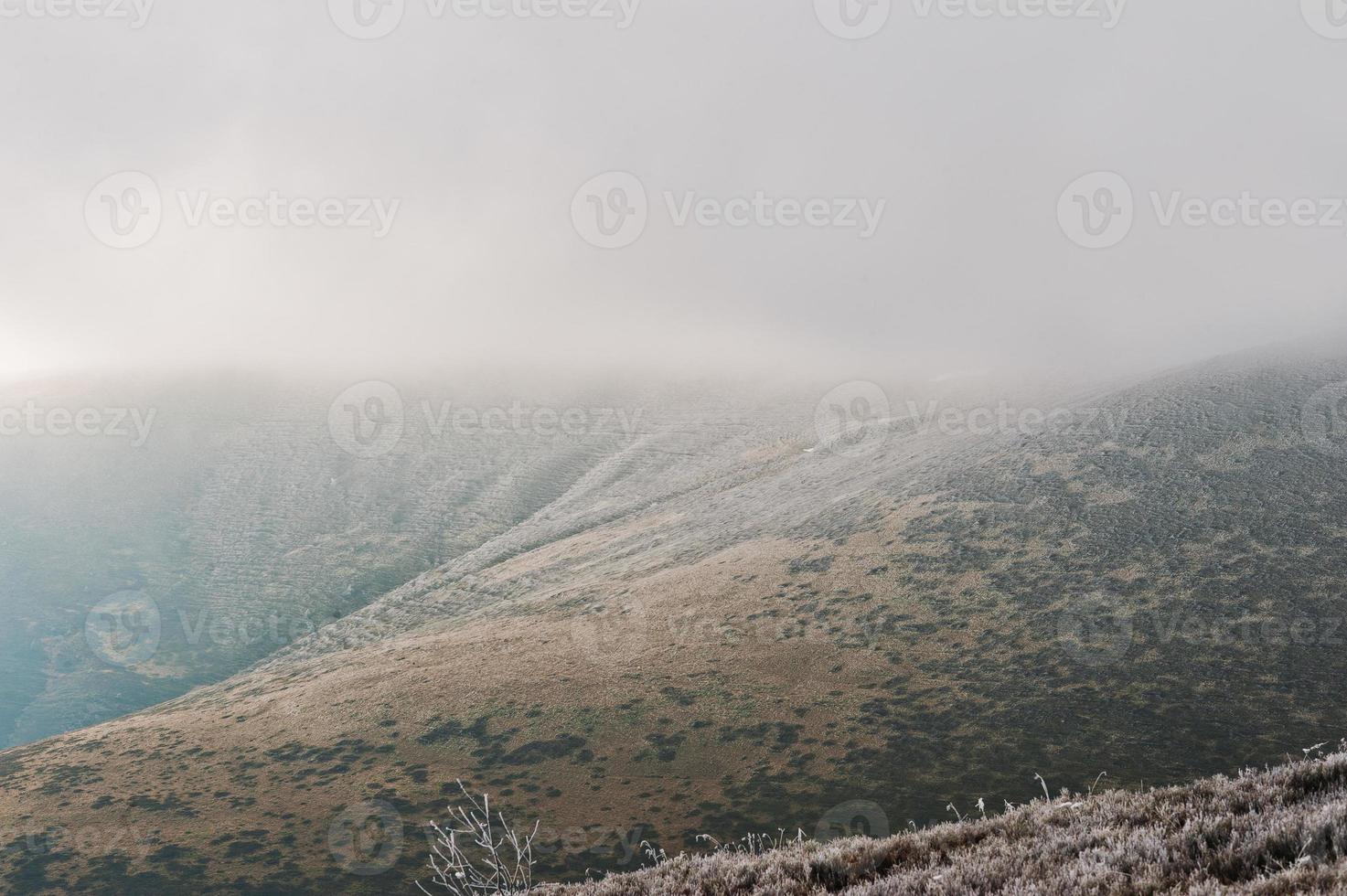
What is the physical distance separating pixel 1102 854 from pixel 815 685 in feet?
74.5

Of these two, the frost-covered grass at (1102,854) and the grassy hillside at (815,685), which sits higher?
the frost-covered grass at (1102,854)

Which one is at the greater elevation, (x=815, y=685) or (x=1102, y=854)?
(x=1102, y=854)

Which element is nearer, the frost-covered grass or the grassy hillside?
the frost-covered grass

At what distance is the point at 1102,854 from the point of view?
7039 millimetres

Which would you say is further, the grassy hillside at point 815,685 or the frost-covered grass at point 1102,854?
the grassy hillside at point 815,685

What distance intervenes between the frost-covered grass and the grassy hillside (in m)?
10.7

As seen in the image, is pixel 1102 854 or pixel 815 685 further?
pixel 815 685

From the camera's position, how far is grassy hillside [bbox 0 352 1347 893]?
21406 millimetres

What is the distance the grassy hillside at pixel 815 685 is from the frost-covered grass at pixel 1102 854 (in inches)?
421

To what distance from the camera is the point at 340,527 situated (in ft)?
332

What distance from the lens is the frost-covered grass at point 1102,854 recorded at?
6262 mm

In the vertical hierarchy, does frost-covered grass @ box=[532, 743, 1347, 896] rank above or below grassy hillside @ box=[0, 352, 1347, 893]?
above

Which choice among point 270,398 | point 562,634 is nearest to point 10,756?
point 562,634

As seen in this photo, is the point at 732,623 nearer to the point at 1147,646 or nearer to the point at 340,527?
the point at 1147,646
